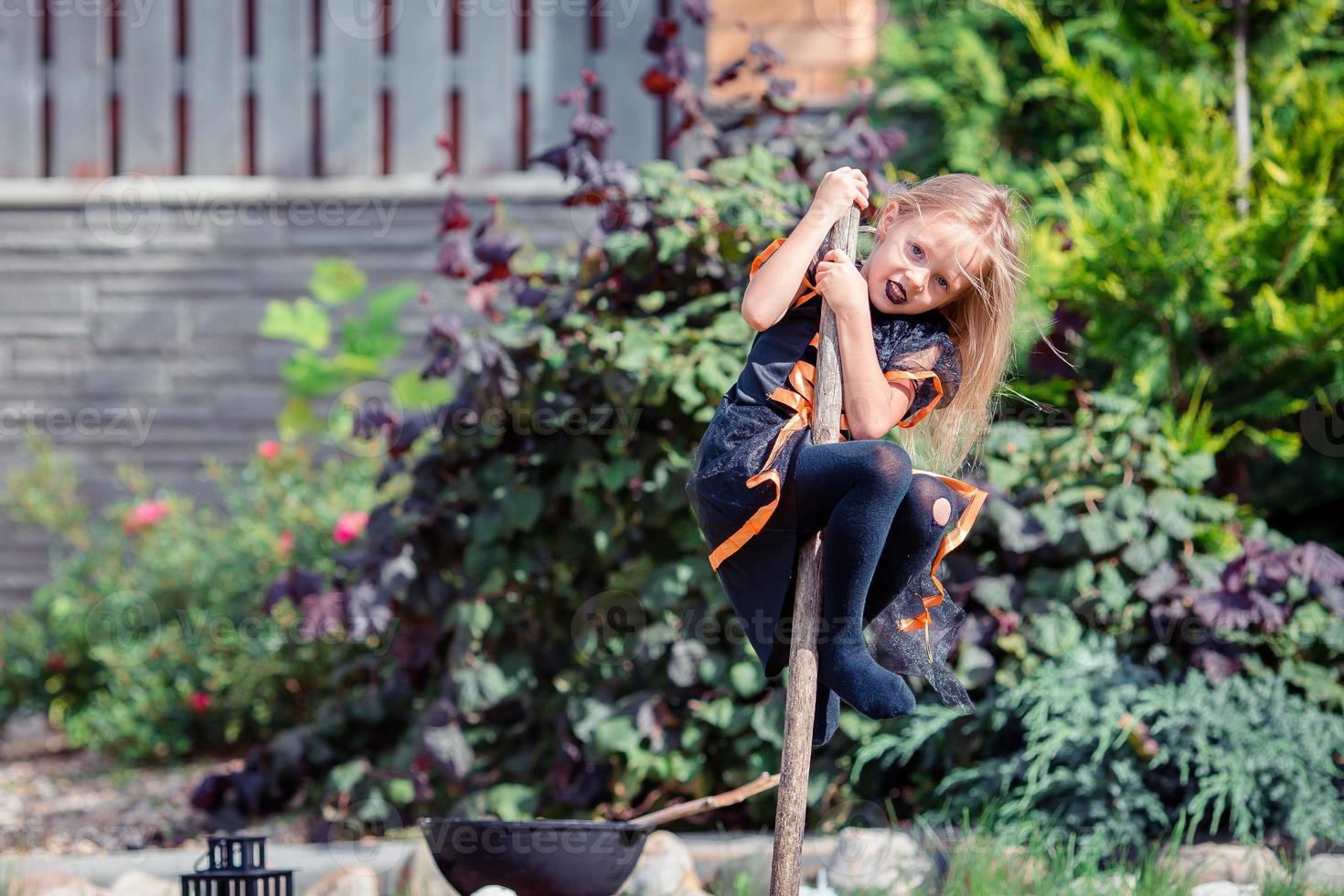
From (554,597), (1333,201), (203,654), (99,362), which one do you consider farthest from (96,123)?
(1333,201)

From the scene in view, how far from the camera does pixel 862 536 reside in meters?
1.79

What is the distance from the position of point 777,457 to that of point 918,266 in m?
0.35

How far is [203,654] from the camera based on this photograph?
4.42 metres

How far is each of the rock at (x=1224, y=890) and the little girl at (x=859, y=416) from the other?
1.05 m

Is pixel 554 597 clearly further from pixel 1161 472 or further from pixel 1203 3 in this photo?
pixel 1203 3

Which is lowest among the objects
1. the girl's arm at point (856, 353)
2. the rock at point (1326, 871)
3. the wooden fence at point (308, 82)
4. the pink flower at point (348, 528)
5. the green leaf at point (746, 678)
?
the rock at point (1326, 871)

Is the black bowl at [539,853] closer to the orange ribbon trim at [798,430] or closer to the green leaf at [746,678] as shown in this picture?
the orange ribbon trim at [798,430]

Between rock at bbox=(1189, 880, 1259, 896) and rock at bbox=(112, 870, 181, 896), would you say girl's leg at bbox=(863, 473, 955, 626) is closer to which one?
rock at bbox=(1189, 880, 1259, 896)

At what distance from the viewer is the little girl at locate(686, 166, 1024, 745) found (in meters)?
1.82

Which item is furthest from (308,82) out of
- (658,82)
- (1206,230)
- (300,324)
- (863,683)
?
(863,683)

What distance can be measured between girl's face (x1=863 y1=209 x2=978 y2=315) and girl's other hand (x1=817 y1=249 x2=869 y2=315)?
66 millimetres

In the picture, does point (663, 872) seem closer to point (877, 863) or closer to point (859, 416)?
point (877, 863)

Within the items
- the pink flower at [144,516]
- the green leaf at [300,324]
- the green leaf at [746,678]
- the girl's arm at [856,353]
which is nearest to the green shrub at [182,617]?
the pink flower at [144,516]

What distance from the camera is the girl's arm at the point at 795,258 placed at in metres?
1.85
